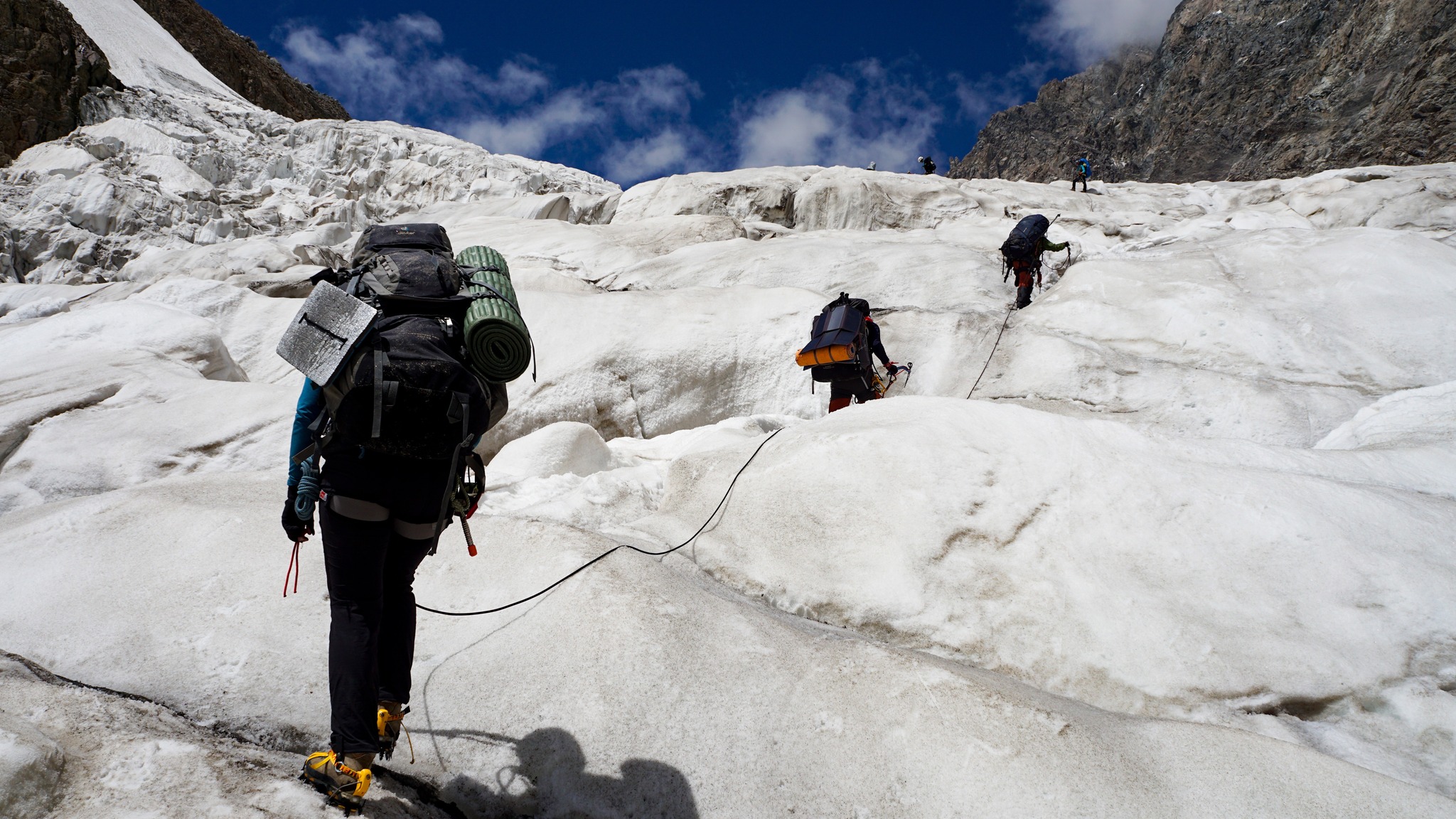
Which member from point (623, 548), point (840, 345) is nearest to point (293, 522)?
point (623, 548)

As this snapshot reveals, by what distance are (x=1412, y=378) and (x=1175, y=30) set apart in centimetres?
8598

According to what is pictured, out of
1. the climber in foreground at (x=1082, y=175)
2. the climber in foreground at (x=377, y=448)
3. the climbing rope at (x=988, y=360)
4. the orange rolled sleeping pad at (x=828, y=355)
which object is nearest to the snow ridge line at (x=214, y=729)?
the climber in foreground at (x=377, y=448)

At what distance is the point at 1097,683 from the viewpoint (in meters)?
3.91

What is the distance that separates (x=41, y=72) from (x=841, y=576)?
48.2 m

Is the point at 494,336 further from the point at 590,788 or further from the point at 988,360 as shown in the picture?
the point at 988,360

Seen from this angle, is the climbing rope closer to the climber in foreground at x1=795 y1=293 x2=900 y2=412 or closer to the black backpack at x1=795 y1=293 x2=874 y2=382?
the climber in foreground at x1=795 y1=293 x2=900 y2=412

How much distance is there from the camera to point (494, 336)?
9.07 feet

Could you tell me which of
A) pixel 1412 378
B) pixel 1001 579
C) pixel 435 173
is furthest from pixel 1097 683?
pixel 435 173

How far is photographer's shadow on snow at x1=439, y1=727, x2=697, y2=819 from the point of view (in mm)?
3023

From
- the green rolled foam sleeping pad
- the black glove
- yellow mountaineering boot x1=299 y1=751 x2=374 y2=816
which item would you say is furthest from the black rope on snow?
the green rolled foam sleeping pad

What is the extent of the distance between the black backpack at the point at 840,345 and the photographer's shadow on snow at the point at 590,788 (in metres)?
5.71

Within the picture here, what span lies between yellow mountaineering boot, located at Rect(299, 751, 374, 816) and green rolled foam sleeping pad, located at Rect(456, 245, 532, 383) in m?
1.43

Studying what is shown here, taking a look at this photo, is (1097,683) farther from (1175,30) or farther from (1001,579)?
(1175,30)

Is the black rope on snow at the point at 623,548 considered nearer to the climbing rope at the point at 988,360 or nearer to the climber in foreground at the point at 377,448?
the climber in foreground at the point at 377,448
